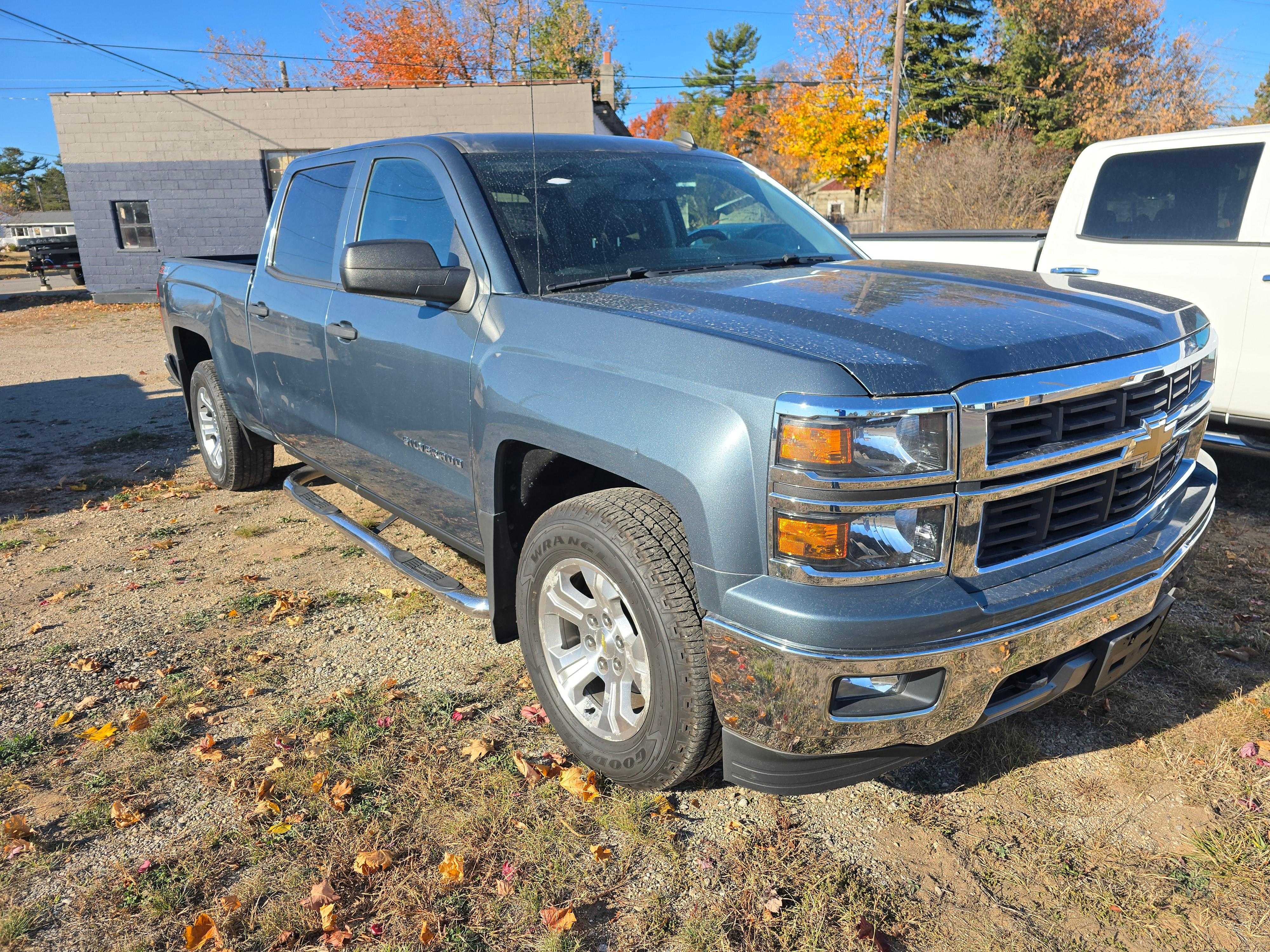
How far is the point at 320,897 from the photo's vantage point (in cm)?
241

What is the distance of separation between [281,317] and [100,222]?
65.8ft

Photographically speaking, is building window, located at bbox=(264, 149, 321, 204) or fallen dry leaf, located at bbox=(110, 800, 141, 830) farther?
building window, located at bbox=(264, 149, 321, 204)

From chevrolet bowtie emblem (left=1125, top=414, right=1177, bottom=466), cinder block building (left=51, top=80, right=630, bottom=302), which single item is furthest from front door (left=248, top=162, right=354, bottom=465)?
cinder block building (left=51, top=80, right=630, bottom=302)

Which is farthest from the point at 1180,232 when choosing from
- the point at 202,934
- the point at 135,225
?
the point at 135,225

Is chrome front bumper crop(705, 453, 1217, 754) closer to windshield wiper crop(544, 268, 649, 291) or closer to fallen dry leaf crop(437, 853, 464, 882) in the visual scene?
fallen dry leaf crop(437, 853, 464, 882)

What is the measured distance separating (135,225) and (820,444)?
909 inches

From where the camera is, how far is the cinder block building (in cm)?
1970

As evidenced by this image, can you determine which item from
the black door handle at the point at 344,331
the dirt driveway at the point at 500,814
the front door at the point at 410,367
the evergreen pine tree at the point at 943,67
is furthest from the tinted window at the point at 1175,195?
the evergreen pine tree at the point at 943,67

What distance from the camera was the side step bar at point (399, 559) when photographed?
328 cm

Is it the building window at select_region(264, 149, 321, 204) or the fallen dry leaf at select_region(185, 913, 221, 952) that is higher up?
the building window at select_region(264, 149, 321, 204)

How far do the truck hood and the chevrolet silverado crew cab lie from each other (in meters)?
0.01

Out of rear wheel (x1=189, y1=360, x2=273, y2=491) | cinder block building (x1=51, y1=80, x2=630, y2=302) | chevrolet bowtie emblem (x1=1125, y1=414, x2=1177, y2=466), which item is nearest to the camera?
chevrolet bowtie emblem (x1=1125, y1=414, x2=1177, y2=466)

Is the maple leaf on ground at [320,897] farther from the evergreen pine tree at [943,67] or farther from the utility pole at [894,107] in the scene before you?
the evergreen pine tree at [943,67]

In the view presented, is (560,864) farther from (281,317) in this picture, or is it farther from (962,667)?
(281,317)
